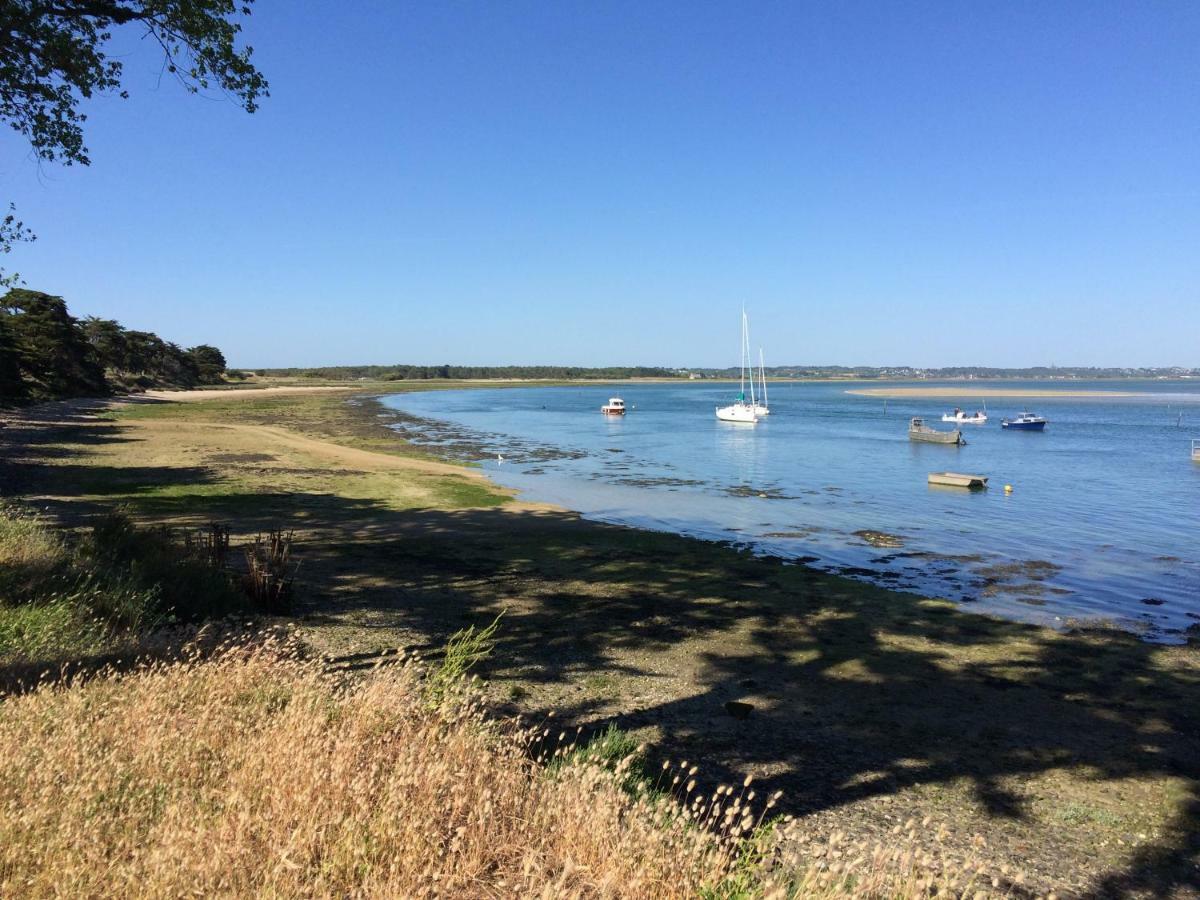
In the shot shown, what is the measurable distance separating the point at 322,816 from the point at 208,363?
16118 centimetres

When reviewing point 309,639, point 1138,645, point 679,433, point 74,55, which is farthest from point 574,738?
point 679,433

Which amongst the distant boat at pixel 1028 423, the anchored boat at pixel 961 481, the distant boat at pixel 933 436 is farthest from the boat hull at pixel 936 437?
the anchored boat at pixel 961 481

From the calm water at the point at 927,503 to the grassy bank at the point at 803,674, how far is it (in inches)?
127

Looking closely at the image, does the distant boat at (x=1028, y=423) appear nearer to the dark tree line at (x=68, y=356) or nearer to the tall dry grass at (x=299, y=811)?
the tall dry grass at (x=299, y=811)

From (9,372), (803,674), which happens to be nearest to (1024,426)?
(803,674)

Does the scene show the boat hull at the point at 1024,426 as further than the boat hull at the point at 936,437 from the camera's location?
Yes

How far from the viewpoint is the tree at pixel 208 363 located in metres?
138

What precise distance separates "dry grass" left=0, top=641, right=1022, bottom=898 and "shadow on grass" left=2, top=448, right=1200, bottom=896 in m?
2.78

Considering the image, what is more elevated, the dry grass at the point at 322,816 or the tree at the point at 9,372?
the tree at the point at 9,372

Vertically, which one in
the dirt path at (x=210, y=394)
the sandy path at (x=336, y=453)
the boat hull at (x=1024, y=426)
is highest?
the dirt path at (x=210, y=394)

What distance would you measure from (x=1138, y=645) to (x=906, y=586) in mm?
4514

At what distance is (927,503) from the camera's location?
29516mm

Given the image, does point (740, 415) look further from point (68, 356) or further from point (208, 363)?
point (208, 363)

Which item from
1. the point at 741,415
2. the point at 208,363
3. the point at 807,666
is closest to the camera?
the point at 807,666
